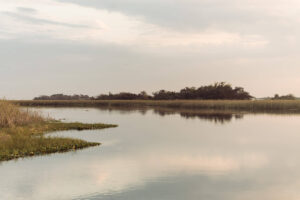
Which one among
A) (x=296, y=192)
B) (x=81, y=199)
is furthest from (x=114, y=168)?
(x=296, y=192)

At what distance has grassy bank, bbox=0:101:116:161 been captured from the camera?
18047mm

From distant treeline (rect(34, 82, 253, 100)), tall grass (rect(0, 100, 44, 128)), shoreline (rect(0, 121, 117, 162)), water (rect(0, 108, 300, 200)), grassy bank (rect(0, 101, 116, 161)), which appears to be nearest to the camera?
water (rect(0, 108, 300, 200))

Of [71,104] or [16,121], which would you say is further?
[71,104]

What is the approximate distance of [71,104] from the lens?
106 m

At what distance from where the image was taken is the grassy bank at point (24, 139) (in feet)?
59.2

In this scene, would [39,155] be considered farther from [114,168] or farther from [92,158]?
[114,168]

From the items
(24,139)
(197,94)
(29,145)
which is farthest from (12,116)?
(197,94)

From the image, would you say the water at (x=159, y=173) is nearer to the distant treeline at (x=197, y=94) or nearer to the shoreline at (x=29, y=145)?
the shoreline at (x=29, y=145)

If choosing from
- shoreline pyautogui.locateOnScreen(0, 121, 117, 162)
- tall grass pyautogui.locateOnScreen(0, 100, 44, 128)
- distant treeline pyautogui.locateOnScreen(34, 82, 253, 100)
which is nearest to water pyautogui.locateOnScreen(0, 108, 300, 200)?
shoreline pyautogui.locateOnScreen(0, 121, 117, 162)

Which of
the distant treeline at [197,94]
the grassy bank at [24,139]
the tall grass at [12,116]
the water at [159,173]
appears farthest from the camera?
the distant treeline at [197,94]

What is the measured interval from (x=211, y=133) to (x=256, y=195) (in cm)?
1818

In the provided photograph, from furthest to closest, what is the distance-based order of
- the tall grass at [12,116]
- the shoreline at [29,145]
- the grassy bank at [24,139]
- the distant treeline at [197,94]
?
the distant treeline at [197,94], the tall grass at [12,116], the grassy bank at [24,139], the shoreline at [29,145]

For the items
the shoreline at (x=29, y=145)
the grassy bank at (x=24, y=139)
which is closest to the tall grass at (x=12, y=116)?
the grassy bank at (x=24, y=139)

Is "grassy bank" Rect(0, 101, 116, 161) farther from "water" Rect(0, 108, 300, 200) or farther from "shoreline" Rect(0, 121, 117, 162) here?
"water" Rect(0, 108, 300, 200)
